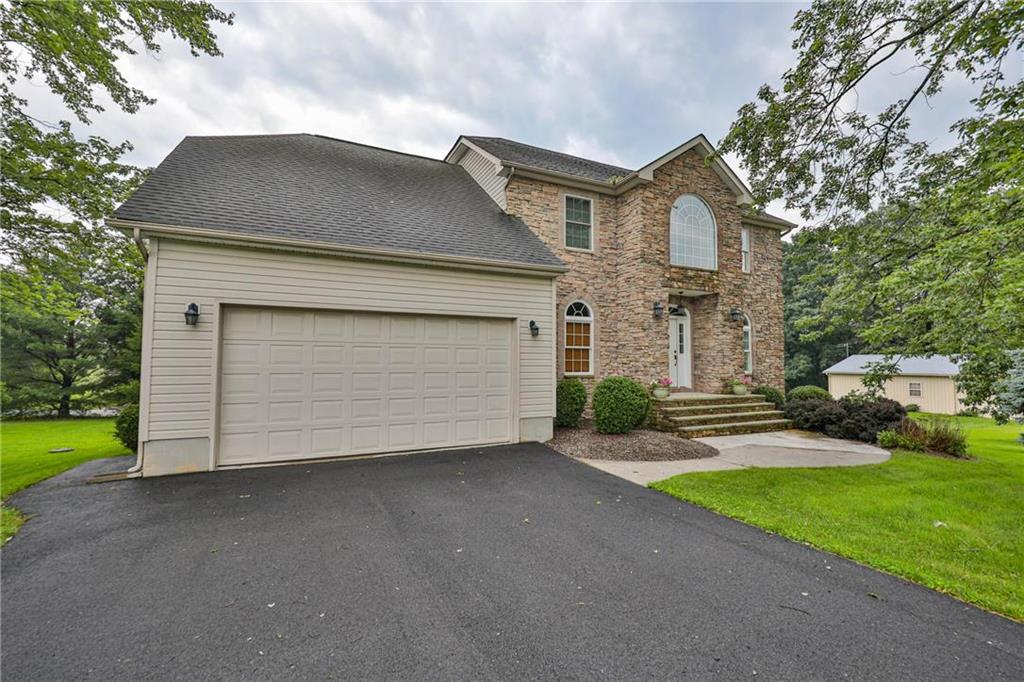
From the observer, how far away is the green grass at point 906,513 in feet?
10.5

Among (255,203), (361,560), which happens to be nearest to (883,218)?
(361,560)

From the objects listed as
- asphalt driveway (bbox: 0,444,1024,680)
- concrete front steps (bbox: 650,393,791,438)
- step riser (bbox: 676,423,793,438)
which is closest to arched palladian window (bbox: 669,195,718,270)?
concrete front steps (bbox: 650,393,791,438)

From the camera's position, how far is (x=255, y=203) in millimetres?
7043

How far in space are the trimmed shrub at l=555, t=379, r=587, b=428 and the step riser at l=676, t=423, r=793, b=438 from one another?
2.28m

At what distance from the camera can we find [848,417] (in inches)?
355

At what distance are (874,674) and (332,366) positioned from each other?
22.9 feet

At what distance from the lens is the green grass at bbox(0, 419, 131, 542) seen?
5210mm

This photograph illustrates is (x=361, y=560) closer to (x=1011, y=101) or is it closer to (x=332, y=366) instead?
(x=332, y=366)

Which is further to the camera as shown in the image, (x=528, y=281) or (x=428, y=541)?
(x=528, y=281)

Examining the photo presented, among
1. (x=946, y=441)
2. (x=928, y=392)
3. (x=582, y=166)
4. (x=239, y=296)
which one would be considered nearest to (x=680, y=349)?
(x=946, y=441)

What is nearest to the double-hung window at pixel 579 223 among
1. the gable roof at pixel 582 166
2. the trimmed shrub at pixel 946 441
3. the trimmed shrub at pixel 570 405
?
the gable roof at pixel 582 166

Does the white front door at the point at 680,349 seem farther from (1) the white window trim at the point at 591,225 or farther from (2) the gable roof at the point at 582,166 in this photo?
(2) the gable roof at the point at 582,166

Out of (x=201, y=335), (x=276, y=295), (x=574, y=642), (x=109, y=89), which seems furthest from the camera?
(x=109, y=89)

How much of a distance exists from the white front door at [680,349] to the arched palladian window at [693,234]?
1737 millimetres
